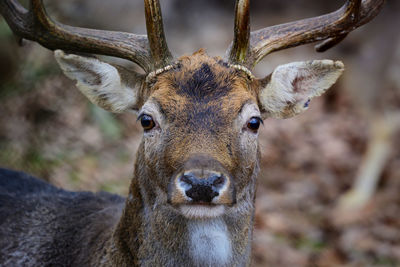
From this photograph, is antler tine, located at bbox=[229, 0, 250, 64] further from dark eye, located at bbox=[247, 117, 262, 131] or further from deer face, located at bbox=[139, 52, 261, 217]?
dark eye, located at bbox=[247, 117, 262, 131]

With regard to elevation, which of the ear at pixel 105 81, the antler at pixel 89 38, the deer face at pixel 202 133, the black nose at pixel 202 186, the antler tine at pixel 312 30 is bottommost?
the black nose at pixel 202 186

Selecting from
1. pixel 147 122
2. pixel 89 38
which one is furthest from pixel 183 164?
pixel 89 38

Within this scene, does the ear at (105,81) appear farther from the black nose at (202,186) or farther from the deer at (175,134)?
the black nose at (202,186)

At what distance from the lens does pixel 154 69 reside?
3904 millimetres

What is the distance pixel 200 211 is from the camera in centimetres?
334

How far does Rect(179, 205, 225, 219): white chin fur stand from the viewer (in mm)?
3328

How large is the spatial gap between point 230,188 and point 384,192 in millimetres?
5734

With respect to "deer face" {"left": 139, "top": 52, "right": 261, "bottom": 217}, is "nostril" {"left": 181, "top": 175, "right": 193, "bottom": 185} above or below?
below

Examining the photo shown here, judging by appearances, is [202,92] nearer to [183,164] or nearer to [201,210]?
[183,164]

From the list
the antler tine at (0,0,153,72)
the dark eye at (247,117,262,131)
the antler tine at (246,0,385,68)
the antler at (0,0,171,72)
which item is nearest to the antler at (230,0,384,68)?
the antler tine at (246,0,385,68)

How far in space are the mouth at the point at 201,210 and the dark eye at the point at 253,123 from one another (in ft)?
2.03

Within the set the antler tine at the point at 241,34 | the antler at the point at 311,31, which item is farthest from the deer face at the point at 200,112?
the antler at the point at 311,31

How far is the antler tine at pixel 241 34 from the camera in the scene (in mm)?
3695

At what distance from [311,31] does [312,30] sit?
12 millimetres
